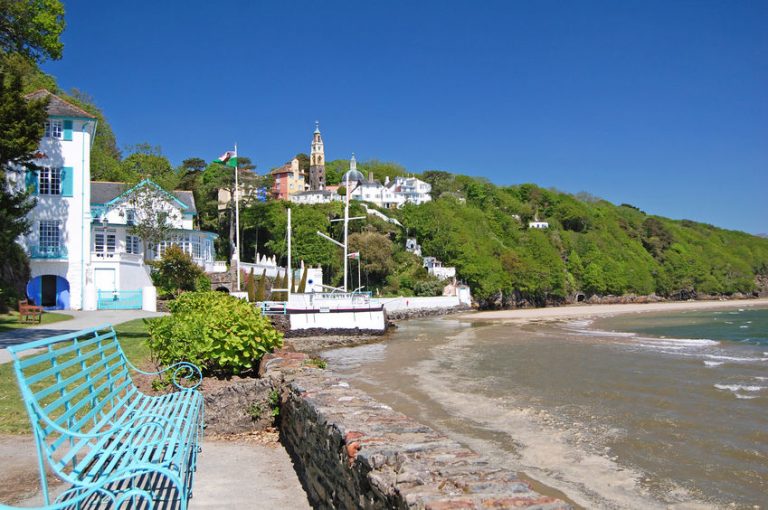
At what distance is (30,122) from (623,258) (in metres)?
110

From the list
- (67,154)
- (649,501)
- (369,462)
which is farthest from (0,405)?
(67,154)

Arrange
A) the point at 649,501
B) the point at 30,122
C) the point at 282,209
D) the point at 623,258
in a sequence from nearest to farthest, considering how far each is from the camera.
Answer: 1. the point at 649,501
2. the point at 30,122
3. the point at 282,209
4. the point at 623,258

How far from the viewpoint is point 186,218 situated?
151 feet

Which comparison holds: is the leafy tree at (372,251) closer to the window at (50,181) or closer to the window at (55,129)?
the window at (50,181)

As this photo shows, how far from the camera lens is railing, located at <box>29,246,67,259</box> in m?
31.9

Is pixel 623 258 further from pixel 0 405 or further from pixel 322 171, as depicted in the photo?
pixel 0 405

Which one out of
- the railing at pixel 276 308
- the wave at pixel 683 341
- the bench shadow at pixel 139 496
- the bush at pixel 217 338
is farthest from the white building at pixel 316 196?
the bench shadow at pixel 139 496

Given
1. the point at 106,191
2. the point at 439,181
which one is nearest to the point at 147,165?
the point at 106,191

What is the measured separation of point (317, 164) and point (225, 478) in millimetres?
122876

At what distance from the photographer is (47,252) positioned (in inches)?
1268

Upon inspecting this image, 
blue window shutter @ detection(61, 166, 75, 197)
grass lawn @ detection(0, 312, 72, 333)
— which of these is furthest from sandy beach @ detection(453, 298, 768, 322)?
grass lawn @ detection(0, 312, 72, 333)

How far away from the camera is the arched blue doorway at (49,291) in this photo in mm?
31734

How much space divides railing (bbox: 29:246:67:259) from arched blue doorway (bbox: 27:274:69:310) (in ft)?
3.81

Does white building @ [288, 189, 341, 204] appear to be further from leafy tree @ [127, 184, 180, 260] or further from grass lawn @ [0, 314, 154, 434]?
grass lawn @ [0, 314, 154, 434]
